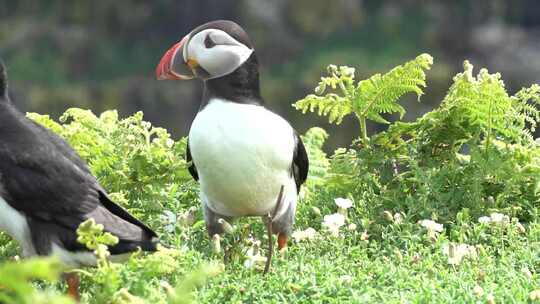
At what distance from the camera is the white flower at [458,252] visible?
469 cm

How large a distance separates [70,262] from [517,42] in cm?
1732

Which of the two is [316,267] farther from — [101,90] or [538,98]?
[101,90]

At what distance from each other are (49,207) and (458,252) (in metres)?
1.57

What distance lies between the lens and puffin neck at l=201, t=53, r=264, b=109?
4.96m

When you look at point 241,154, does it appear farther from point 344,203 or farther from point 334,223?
point 344,203

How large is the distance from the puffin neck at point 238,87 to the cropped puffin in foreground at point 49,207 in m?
0.74

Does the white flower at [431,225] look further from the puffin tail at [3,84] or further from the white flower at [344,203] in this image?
the puffin tail at [3,84]

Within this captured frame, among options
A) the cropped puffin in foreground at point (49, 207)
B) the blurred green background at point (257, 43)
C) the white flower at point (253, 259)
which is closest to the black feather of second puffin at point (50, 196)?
the cropped puffin in foreground at point (49, 207)

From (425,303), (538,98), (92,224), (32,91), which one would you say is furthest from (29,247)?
(32,91)

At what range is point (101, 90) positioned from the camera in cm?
2016

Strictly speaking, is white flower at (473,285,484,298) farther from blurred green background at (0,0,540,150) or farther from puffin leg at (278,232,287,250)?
blurred green background at (0,0,540,150)

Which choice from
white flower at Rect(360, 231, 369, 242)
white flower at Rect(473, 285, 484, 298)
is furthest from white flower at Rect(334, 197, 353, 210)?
white flower at Rect(473, 285, 484, 298)

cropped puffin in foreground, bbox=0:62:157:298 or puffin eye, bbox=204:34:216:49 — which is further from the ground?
puffin eye, bbox=204:34:216:49

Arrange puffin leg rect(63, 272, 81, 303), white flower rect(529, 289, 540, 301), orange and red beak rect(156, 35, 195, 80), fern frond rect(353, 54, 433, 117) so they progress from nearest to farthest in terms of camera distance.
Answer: white flower rect(529, 289, 540, 301) → puffin leg rect(63, 272, 81, 303) → orange and red beak rect(156, 35, 195, 80) → fern frond rect(353, 54, 433, 117)
